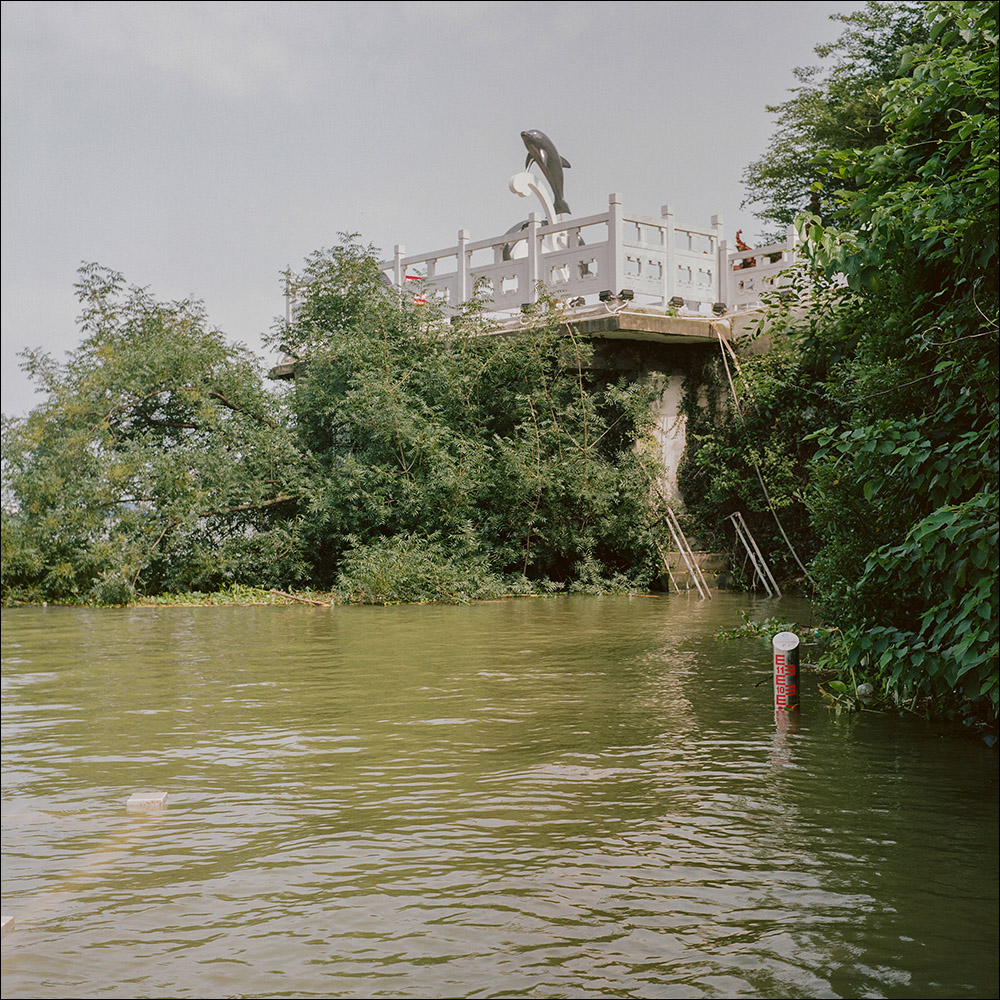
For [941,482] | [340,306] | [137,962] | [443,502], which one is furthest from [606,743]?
[340,306]

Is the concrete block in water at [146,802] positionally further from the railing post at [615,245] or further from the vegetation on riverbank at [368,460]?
the railing post at [615,245]

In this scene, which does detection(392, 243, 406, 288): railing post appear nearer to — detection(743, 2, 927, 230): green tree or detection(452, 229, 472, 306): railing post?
detection(452, 229, 472, 306): railing post

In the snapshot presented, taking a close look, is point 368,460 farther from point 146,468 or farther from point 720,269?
point 720,269

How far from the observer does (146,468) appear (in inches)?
683

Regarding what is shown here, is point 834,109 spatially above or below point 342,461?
above

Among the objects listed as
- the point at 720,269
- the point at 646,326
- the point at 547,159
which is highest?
the point at 547,159

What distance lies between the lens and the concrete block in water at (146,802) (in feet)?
16.4

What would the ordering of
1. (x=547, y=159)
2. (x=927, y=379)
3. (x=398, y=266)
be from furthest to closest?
(x=547, y=159)
(x=398, y=266)
(x=927, y=379)

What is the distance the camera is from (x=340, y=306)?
20.0m

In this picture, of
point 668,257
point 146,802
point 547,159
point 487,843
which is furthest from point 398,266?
point 487,843

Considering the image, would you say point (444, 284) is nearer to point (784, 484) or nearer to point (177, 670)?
point (784, 484)

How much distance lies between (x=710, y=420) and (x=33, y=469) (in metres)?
11.8

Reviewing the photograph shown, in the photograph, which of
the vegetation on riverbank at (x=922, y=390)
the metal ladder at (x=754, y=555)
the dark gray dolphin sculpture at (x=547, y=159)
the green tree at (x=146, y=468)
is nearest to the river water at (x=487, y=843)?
the vegetation on riverbank at (x=922, y=390)

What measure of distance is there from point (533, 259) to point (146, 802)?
50.8 feet
